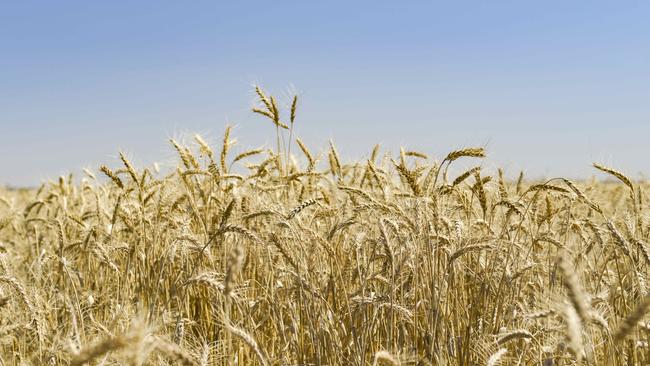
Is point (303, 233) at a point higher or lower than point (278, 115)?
lower

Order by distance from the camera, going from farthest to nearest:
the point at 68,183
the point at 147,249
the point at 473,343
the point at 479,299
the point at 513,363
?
the point at 68,183 < the point at 147,249 < the point at 479,299 < the point at 473,343 < the point at 513,363

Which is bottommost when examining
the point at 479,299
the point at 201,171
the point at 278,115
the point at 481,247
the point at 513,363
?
the point at 513,363

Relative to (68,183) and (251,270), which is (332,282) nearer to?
(251,270)

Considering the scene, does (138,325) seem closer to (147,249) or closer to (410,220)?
(410,220)

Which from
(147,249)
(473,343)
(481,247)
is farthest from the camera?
(147,249)

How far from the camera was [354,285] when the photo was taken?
3.81 meters

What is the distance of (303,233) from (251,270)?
1043 mm

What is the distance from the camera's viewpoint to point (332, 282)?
11.1 ft

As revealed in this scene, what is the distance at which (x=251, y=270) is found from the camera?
4.37 meters

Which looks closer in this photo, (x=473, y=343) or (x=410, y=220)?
(x=410, y=220)

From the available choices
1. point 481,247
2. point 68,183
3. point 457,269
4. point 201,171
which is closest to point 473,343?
point 457,269

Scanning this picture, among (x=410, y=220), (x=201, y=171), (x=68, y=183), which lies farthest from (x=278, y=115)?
(x=68, y=183)

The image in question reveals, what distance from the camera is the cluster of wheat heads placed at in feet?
8.75

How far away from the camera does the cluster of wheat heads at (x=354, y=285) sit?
2.67 metres
